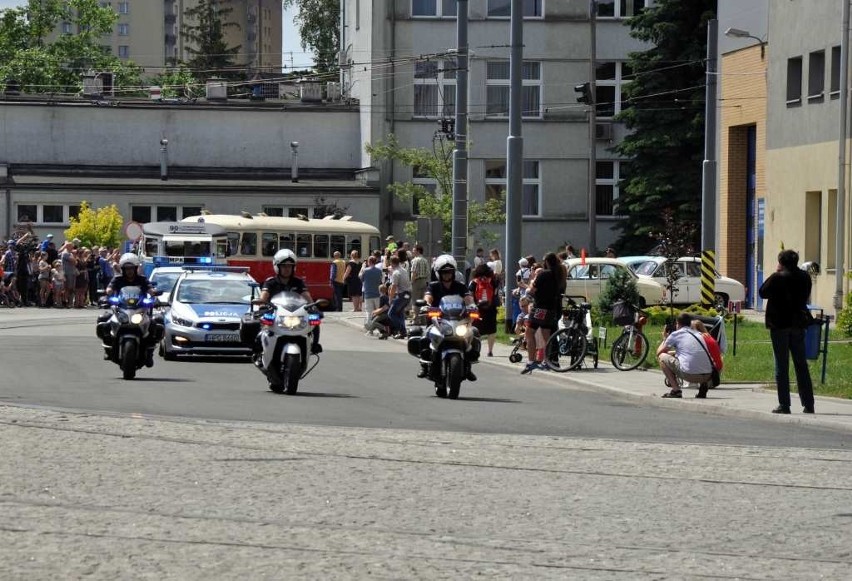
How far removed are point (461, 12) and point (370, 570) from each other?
98.5 feet

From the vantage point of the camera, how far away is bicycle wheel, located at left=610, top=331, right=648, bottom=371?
86.4 feet

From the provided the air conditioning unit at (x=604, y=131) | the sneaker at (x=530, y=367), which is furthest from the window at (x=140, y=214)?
the sneaker at (x=530, y=367)

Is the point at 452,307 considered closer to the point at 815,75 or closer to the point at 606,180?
the point at 815,75

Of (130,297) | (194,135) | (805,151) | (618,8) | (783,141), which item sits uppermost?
(618,8)

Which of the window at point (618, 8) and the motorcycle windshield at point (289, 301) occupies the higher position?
the window at point (618, 8)

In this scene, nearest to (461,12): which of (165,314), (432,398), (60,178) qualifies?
(165,314)

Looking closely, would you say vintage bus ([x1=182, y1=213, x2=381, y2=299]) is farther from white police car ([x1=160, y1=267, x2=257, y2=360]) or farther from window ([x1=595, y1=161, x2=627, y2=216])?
white police car ([x1=160, y1=267, x2=257, y2=360])

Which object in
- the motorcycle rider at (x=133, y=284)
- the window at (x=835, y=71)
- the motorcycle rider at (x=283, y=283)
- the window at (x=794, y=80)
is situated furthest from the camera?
the window at (x=794, y=80)

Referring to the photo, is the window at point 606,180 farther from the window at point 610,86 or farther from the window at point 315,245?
the window at point 315,245

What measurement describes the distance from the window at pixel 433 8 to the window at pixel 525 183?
6099 mm

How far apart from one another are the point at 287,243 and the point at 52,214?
16.5m

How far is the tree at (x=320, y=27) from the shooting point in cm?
9275

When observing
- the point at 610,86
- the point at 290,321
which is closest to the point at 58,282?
the point at 610,86

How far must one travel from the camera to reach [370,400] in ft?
63.8
